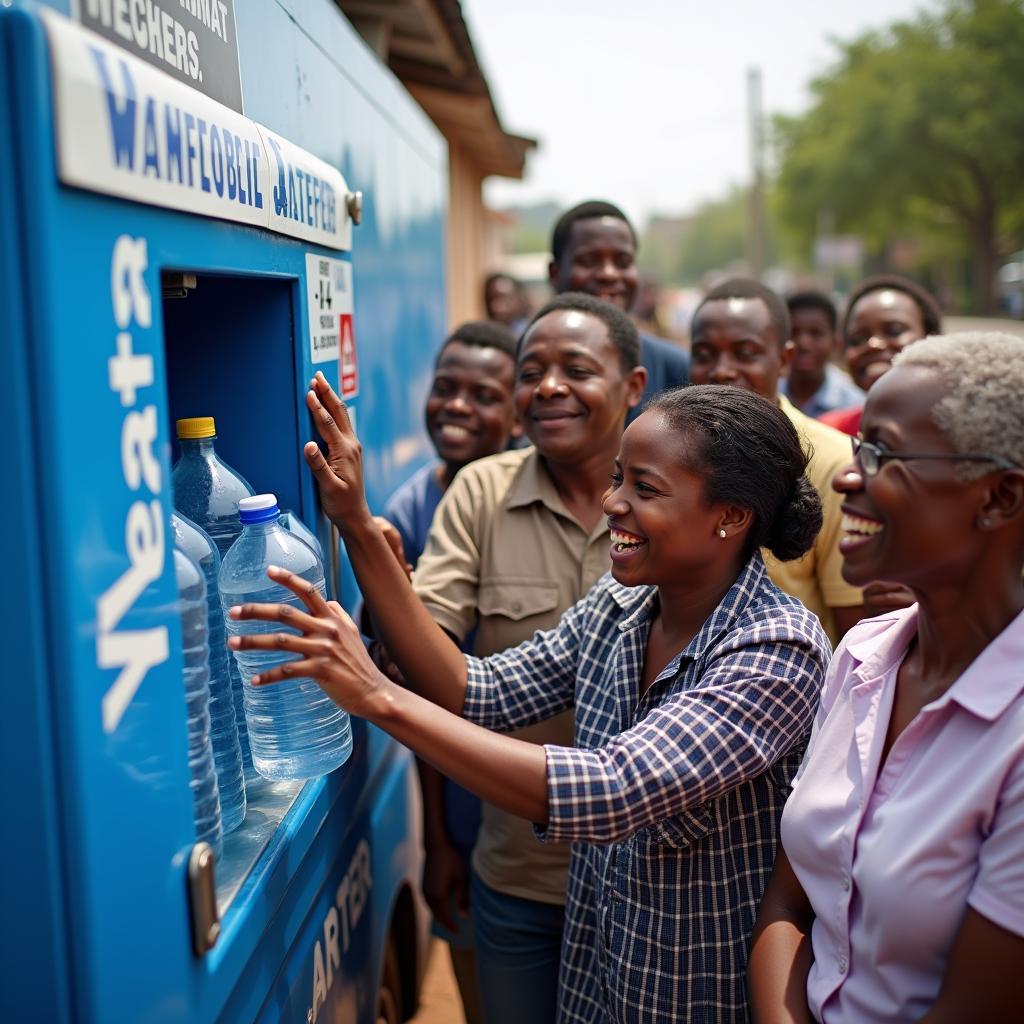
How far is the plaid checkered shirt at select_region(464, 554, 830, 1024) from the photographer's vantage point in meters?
1.71

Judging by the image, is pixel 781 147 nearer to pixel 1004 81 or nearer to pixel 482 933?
pixel 1004 81

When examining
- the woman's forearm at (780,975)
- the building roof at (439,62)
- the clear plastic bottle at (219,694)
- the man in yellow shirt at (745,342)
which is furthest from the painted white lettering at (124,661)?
the building roof at (439,62)

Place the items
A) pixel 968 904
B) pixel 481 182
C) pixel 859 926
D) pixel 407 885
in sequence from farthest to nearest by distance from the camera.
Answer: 1. pixel 481 182
2. pixel 407 885
3. pixel 859 926
4. pixel 968 904

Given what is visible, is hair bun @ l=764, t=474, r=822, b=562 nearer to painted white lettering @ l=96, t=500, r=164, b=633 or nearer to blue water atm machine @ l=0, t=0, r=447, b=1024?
blue water atm machine @ l=0, t=0, r=447, b=1024

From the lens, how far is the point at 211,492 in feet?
6.29

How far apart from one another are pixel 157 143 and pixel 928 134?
31.6 meters

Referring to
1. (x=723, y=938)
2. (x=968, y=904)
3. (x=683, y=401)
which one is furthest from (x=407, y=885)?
(x=968, y=904)

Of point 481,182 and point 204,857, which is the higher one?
point 481,182

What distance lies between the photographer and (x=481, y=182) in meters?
15.8

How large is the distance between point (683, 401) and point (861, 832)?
0.85 m

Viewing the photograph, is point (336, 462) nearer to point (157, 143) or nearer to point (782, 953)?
point (157, 143)

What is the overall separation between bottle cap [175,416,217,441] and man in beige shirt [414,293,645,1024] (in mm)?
816

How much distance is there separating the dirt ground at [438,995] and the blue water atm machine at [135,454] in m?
1.93

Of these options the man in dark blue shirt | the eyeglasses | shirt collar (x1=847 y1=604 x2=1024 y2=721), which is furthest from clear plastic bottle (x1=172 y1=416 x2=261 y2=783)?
the man in dark blue shirt
